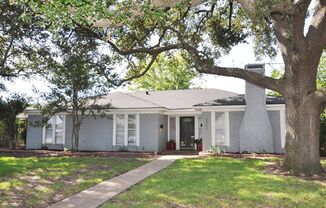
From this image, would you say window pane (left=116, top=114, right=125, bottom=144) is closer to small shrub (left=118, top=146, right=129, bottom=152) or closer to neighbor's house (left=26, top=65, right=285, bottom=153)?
neighbor's house (left=26, top=65, right=285, bottom=153)

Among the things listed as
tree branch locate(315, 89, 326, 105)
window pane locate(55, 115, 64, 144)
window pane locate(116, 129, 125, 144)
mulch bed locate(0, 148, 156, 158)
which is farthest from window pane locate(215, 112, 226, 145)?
window pane locate(55, 115, 64, 144)

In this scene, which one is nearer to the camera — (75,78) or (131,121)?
(75,78)

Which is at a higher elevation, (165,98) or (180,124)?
(165,98)

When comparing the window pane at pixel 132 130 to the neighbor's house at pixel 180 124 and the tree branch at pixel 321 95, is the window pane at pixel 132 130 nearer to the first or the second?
the neighbor's house at pixel 180 124

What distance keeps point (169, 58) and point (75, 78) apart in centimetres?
555

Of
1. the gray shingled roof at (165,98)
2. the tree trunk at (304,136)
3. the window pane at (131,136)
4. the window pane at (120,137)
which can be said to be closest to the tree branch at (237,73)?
the tree trunk at (304,136)

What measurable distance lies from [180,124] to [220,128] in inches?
154

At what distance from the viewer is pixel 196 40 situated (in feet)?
56.9

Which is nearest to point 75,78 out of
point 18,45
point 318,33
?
point 18,45

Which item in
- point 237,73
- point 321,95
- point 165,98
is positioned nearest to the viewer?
point 321,95

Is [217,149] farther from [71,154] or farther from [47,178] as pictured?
[47,178]

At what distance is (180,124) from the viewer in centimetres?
2252

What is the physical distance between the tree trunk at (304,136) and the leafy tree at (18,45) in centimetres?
1089

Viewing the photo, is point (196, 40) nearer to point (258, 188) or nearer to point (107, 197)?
point (258, 188)
